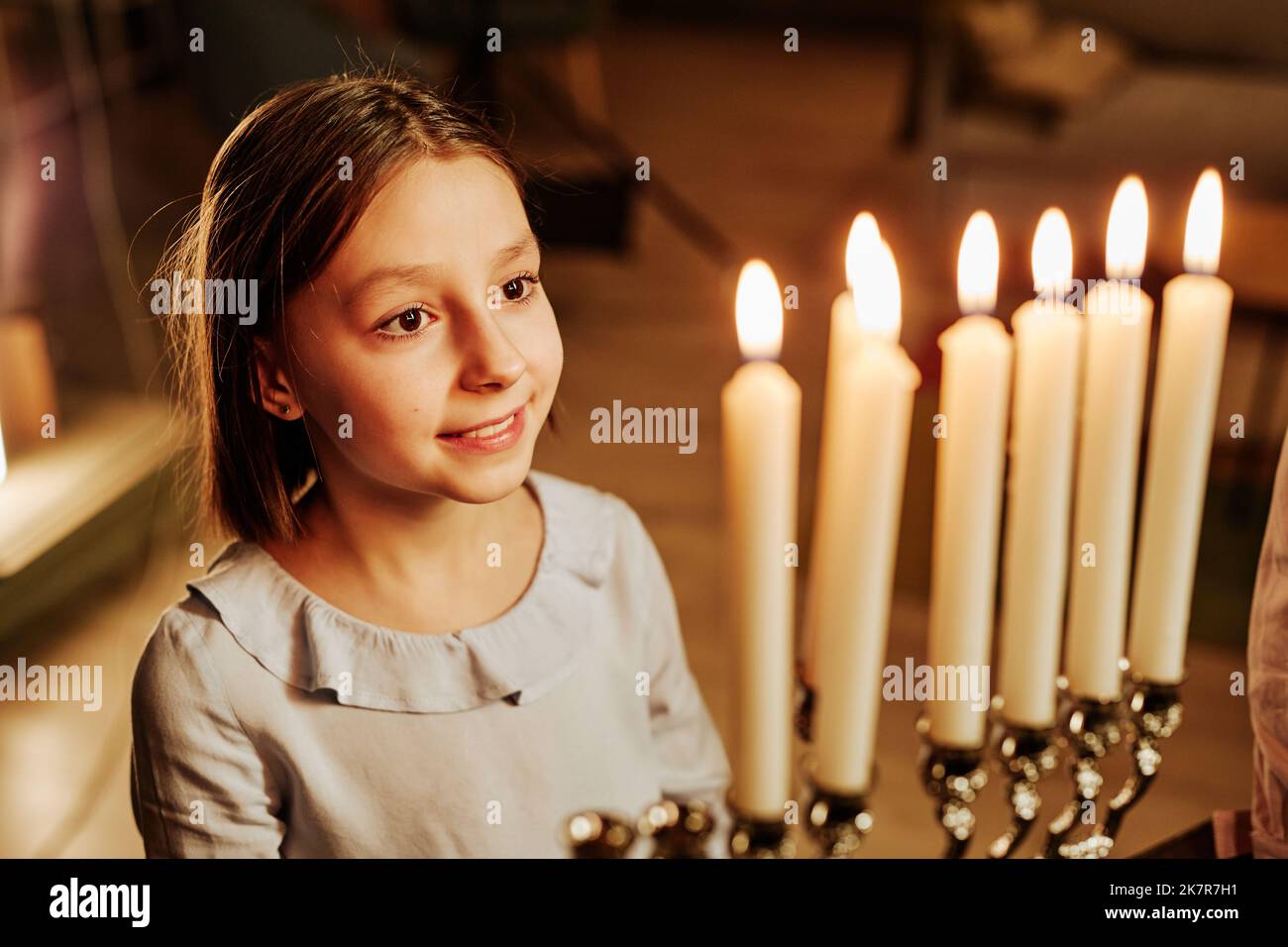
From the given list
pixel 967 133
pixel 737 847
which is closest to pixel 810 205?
pixel 967 133

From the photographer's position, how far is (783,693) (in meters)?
0.33

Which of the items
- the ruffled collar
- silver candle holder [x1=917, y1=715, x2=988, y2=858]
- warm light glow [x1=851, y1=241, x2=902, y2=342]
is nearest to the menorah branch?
silver candle holder [x1=917, y1=715, x2=988, y2=858]

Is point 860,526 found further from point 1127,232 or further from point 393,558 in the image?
point 393,558

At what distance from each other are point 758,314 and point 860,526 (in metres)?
0.06

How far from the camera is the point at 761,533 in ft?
1.01

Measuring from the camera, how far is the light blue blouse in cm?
55

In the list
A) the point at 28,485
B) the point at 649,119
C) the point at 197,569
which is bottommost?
the point at 197,569

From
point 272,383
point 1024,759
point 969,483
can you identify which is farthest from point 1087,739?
point 272,383

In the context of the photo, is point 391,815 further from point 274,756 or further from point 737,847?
point 737,847

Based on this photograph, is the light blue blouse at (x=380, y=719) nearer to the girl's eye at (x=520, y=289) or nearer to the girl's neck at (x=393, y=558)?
the girl's neck at (x=393, y=558)

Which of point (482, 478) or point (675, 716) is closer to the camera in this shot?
point (482, 478)

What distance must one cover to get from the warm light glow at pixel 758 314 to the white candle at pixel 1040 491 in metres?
0.07

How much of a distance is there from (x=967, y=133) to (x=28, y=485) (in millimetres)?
1895

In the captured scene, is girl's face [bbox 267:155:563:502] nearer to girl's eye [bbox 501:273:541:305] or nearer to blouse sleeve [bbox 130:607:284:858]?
girl's eye [bbox 501:273:541:305]
